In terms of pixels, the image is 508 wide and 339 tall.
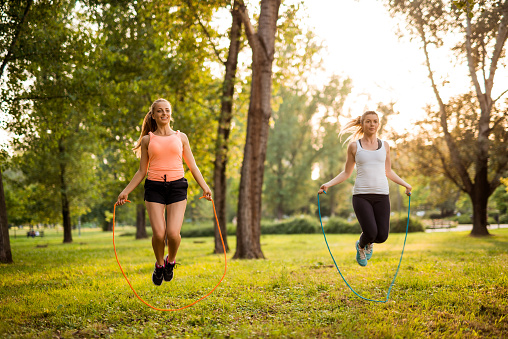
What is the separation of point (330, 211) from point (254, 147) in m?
44.9

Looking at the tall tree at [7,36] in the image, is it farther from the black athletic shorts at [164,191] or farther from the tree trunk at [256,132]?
the black athletic shorts at [164,191]

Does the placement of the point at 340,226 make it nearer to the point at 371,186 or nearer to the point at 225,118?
the point at 225,118

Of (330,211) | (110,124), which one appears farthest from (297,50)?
(330,211)

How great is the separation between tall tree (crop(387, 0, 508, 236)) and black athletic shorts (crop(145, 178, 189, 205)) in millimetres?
20933

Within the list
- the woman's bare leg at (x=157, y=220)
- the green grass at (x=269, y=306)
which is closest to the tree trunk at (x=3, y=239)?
the green grass at (x=269, y=306)

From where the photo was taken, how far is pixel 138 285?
8.63m

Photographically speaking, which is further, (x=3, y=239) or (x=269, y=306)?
(x=3, y=239)

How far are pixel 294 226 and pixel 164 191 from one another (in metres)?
34.8

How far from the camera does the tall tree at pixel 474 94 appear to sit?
22766 mm

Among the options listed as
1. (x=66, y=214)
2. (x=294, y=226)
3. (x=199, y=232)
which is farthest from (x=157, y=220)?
(x=199, y=232)

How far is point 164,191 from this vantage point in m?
6.46

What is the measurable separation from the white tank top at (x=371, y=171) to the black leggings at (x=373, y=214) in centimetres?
12

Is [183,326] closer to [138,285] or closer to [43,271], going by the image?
[138,285]

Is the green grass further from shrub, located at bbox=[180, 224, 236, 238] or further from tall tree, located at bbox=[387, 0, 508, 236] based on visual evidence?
shrub, located at bbox=[180, 224, 236, 238]
